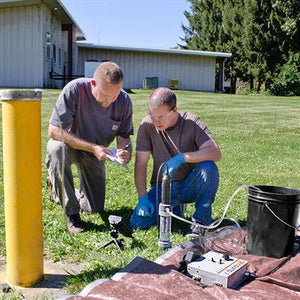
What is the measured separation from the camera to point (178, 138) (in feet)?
12.1

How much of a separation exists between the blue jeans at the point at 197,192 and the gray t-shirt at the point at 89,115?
656mm

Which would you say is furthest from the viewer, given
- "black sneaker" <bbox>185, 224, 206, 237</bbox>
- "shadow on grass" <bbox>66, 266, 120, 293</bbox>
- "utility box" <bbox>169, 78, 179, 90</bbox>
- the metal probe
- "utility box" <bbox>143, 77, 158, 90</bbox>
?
"utility box" <bbox>169, 78, 179, 90</bbox>

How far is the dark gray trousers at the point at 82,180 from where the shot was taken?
357 centimetres

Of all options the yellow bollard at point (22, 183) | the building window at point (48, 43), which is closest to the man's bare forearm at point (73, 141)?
the yellow bollard at point (22, 183)

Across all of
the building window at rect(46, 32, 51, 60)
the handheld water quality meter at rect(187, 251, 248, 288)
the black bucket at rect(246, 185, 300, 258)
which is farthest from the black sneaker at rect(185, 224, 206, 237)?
the building window at rect(46, 32, 51, 60)

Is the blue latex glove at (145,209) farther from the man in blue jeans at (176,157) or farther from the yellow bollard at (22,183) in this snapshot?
the yellow bollard at (22,183)

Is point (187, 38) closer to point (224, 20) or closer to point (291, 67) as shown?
point (224, 20)

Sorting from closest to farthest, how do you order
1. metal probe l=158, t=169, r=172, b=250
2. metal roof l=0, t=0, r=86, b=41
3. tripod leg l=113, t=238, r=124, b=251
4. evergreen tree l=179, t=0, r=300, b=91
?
metal probe l=158, t=169, r=172, b=250 → tripod leg l=113, t=238, r=124, b=251 → metal roof l=0, t=0, r=86, b=41 → evergreen tree l=179, t=0, r=300, b=91

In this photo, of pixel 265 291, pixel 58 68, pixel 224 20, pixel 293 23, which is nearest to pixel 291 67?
pixel 293 23

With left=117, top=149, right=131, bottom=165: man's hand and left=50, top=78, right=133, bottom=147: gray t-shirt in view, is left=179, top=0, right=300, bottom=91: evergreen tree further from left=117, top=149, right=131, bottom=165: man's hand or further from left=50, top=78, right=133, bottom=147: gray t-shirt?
left=117, top=149, right=131, bottom=165: man's hand

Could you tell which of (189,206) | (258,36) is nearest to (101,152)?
(189,206)

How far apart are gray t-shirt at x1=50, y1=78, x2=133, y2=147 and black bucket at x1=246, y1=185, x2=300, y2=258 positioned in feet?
4.51

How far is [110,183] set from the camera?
5176 mm

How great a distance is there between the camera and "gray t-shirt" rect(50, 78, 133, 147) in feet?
12.0
